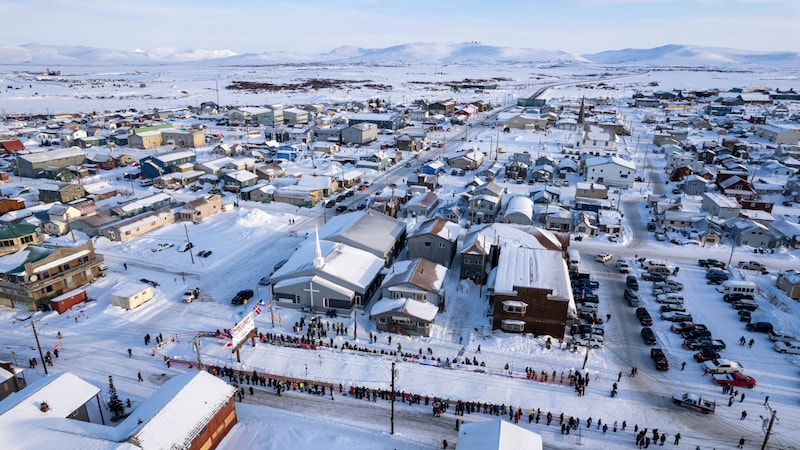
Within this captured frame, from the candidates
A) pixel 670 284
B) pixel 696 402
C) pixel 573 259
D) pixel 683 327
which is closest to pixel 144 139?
pixel 573 259

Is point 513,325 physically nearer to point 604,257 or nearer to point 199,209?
point 604,257

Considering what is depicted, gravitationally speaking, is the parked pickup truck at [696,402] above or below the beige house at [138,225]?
below

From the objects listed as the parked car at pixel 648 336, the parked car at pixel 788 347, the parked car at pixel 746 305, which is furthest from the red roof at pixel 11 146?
the parked car at pixel 788 347

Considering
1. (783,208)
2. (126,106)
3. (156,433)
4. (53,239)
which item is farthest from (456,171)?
(126,106)

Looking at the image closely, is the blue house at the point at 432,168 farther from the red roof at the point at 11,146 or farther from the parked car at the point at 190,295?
the red roof at the point at 11,146

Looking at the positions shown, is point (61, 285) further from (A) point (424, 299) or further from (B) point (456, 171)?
(B) point (456, 171)

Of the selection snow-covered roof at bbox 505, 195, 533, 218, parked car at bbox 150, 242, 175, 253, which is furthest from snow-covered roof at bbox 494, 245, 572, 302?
parked car at bbox 150, 242, 175, 253
